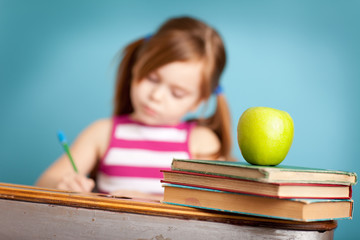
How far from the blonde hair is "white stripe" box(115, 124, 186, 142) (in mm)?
108

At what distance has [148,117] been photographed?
1.45m

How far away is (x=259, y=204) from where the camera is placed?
630 mm

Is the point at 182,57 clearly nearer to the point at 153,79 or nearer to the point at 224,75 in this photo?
the point at 153,79

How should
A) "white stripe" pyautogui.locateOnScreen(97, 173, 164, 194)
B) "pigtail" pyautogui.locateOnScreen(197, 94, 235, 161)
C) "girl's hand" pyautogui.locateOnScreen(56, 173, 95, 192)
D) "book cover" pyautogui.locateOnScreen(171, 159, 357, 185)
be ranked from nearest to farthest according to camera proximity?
"book cover" pyautogui.locateOnScreen(171, 159, 357, 185) < "girl's hand" pyautogui.locateOnScreen(56, 173, 95, 192) < "white stripe" pyautogui.locateOnScreen(97, 173, 164, 194) < "pigtail" pyautogui.locateOnScreen(197, 94, 235, 161)

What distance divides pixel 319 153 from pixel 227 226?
4.82 feet

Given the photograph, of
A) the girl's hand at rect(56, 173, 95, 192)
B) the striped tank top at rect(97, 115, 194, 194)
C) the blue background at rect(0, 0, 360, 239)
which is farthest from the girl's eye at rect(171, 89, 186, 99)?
the blue background at rect(0, 0, 360, 239)

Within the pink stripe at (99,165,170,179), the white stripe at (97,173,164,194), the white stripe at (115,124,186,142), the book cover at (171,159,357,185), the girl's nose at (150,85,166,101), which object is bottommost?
the book cover at (171,159,357,185)

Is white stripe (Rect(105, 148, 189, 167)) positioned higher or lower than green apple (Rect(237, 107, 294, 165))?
higher

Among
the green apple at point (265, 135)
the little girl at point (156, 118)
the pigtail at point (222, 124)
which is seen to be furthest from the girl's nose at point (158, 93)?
the green apple at point (265, 135)

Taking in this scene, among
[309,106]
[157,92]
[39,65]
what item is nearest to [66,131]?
[39,65]

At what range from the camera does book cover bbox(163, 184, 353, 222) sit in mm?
606

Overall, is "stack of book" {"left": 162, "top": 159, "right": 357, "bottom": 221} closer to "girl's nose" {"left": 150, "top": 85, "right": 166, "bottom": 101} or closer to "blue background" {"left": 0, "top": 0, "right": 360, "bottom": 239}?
"girl's nose" {"left": 150, "top": 85, "right": 166, "bottom": 101}

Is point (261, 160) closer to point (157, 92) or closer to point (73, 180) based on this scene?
point (73, 180)

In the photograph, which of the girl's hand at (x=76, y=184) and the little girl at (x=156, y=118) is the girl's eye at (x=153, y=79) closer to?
the little girl at (x=156, y=118)
